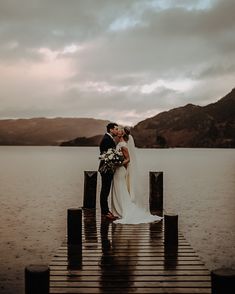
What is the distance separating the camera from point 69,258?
8.86 m

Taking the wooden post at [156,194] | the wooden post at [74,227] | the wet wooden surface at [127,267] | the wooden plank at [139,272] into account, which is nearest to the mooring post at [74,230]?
the wooden post at [74,227]

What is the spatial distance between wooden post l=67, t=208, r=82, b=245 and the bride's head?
308 centimetres

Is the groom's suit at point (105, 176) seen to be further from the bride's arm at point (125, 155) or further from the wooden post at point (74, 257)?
the wooden post at point (74, 257)

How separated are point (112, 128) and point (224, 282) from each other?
25.0 ft

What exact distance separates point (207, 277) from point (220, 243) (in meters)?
12.4

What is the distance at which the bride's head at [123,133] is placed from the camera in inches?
497

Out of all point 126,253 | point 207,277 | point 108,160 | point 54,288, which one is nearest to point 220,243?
point 108,160

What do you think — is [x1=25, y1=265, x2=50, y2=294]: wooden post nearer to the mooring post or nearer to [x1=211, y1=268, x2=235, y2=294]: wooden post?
[x1=211, y1=268, x2=235, y2=294]: wooden post

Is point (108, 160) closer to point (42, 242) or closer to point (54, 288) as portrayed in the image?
point (54, 288)

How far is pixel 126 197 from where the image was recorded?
1302 centimetres

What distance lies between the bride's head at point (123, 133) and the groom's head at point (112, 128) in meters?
0.10

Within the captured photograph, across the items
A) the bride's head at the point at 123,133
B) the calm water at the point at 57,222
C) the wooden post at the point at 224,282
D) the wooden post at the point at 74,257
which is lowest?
the calm water at the point at 57,222

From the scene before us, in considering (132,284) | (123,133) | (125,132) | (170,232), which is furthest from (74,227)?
(125,132)

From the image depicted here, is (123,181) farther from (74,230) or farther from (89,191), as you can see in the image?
(89,191)
